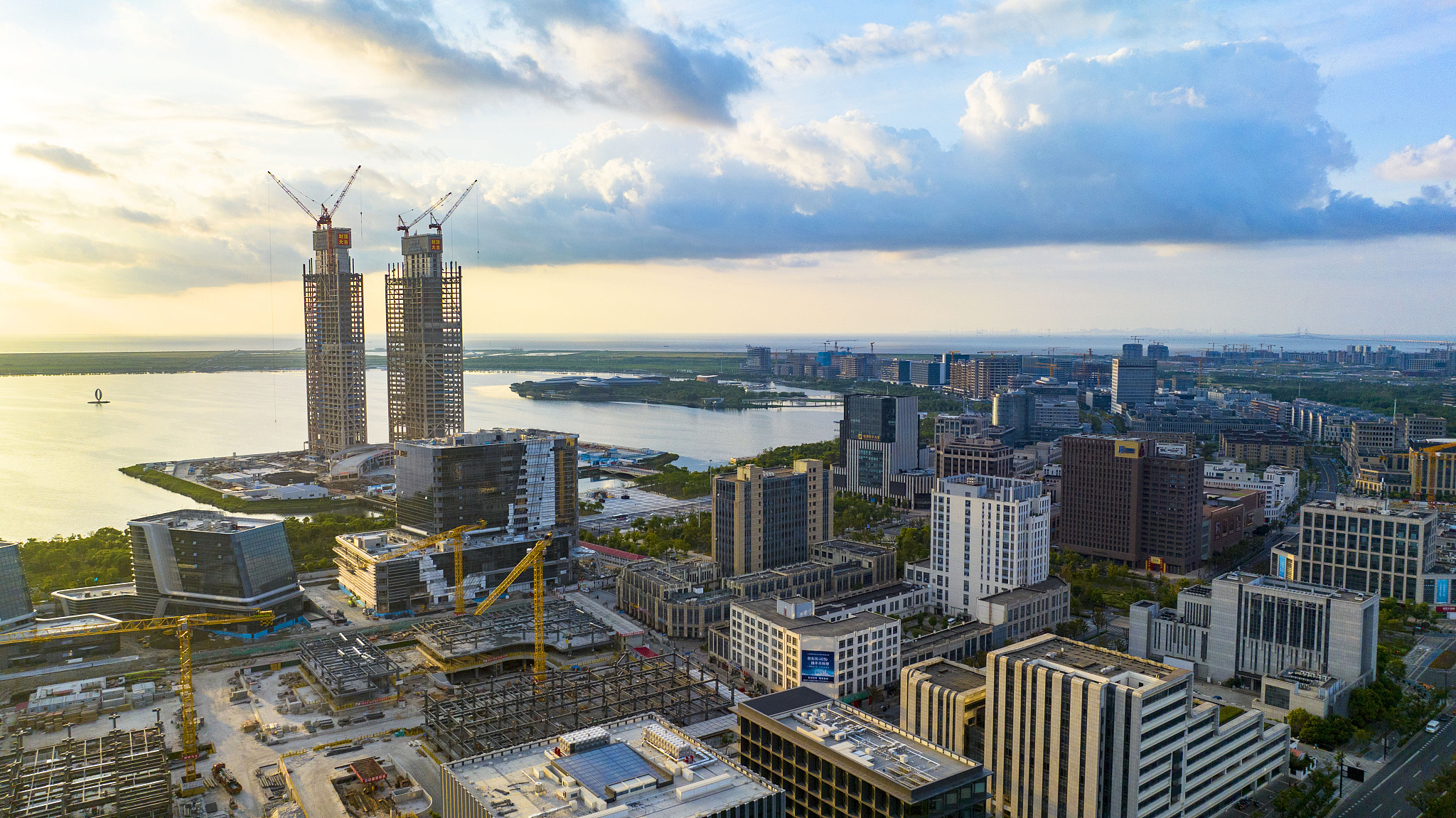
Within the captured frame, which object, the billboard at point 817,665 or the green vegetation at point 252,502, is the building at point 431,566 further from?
the green vegetation at point 252,502

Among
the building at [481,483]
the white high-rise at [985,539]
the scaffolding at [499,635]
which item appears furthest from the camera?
the building at [481,483]

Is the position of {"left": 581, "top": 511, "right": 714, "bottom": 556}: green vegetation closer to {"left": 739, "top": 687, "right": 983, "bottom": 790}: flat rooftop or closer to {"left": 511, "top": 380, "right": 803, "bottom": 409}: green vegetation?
{"left": 739, "top": 687, "right": 983, "bottom": 790}: flat rooftop

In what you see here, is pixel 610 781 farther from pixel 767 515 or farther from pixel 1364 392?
pixel 1364 392

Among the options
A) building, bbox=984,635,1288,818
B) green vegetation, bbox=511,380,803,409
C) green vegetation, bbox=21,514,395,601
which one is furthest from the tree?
green vegetation, bbox=511,380,803,409

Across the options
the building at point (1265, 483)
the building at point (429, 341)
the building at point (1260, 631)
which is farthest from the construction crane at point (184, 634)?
the building at point (1265, 483)

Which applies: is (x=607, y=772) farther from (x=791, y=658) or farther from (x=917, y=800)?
(x=791, y=658)

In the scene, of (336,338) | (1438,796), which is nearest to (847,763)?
(1438,796)

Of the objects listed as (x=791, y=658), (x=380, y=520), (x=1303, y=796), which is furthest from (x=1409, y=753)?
(x=380, y=520)
